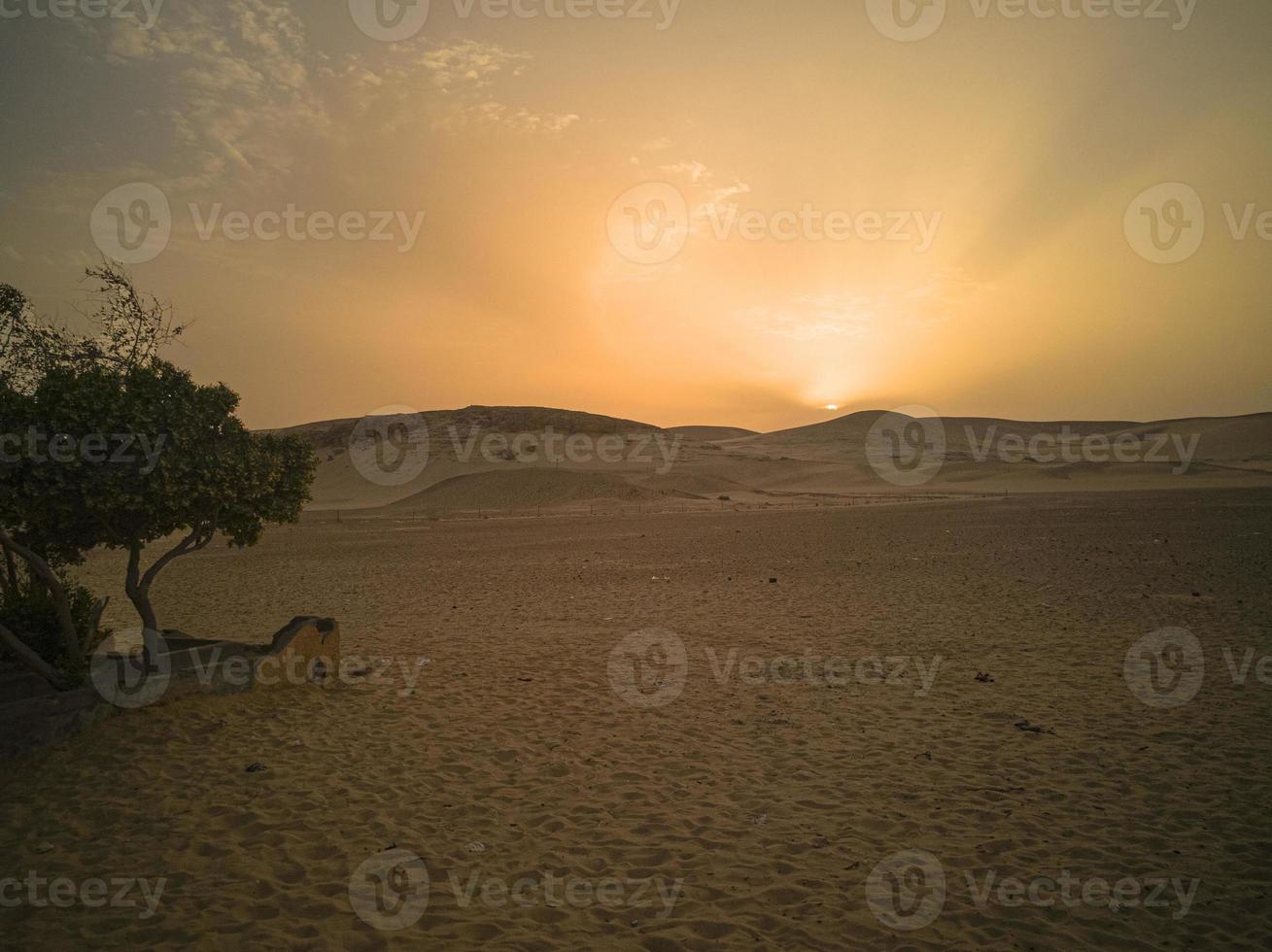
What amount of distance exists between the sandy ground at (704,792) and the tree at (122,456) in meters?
2.56

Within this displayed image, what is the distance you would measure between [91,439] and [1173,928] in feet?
37.7

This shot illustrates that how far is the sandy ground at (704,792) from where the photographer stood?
5168 millimetres

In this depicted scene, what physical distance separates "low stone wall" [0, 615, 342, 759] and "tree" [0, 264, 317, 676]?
2.08 ft

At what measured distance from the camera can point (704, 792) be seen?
286 inches

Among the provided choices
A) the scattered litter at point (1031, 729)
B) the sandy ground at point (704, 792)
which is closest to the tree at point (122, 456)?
the sandy ground at point (704, 792)

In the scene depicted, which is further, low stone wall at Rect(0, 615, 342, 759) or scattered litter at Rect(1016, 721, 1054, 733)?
scattered litter at Rect(1016, 721, 1054, 733)

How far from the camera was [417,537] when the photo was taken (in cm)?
3688

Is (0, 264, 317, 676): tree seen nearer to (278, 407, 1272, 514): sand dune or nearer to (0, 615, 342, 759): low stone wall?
(0, 615, 342, 759): low stone wall

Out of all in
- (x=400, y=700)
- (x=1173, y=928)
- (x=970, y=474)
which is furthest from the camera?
(x=970, y=474)

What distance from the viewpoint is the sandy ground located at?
5.17 metres

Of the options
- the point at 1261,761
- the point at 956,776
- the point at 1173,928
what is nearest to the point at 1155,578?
the point at 1261,761

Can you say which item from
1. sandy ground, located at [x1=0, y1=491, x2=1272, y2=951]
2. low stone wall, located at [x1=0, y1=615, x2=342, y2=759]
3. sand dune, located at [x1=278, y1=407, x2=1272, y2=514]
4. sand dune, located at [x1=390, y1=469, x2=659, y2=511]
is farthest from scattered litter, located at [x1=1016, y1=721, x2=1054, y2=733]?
sand dune, located at [x1=390, y1=469, x2=659, y2=511]

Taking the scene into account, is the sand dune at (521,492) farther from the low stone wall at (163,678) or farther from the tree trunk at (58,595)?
the tree trunk at (58,595)

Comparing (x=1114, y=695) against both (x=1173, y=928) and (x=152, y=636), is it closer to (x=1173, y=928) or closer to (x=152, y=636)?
(x=1173, y=928)
